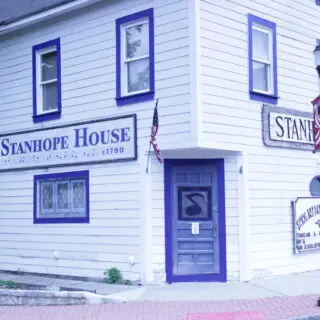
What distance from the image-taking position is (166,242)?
41.3 feet

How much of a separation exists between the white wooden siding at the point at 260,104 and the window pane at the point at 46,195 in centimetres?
453

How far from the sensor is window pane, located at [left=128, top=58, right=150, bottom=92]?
1303 cm

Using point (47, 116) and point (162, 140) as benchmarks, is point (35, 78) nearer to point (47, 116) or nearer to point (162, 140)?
point (47, 116)

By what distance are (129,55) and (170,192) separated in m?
3.06

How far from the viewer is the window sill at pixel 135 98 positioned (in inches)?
503

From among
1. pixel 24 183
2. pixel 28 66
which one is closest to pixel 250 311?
pixel 24 183

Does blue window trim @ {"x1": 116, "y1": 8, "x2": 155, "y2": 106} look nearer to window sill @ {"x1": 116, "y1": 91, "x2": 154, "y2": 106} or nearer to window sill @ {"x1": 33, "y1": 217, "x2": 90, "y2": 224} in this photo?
window sill @ {"x1": 116, "y1": 91, "x2": 154, "y2": 106}

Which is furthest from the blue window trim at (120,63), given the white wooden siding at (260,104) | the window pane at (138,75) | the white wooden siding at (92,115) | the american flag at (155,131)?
the white wooden siding at (260,104)

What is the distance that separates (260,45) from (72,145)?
15.4ft

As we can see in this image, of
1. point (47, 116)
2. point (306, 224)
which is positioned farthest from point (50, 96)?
point (306, 224)

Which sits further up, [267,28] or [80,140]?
[267,28]

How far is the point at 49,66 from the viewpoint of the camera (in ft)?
49.2

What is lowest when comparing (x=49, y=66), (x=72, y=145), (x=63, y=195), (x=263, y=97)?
(x=63, y=195)

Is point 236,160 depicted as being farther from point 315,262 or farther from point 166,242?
point 315,262
